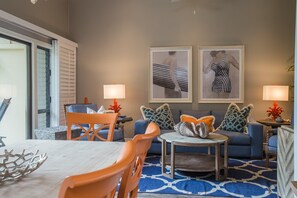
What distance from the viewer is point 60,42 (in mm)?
5273

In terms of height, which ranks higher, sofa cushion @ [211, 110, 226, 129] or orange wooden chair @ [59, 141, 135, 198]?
orange wooden chair @ [59, 141, 135, 198]

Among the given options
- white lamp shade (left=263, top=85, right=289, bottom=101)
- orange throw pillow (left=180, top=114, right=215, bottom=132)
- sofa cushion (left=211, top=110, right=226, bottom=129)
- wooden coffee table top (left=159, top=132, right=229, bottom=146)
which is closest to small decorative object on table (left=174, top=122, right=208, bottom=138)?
wooden coffee table top (left=159, top=132, right=229, bottom=146)

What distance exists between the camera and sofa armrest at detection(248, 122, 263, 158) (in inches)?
176

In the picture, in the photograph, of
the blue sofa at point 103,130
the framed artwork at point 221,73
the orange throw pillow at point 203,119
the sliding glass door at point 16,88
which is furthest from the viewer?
the framed artwork at point 221,73

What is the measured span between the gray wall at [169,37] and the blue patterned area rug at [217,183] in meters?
1.90

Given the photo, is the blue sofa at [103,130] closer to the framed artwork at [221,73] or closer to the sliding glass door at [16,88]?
the sliding glass door at [16,88]

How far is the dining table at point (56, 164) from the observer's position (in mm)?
959

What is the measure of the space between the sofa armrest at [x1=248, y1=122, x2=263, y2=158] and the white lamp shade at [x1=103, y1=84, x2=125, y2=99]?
2.43 m

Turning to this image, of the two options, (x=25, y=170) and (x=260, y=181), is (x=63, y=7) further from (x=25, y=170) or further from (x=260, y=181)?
(x=25, y=170)

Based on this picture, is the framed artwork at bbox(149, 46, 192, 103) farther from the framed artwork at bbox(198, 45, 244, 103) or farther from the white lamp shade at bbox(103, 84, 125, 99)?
the white lamp shade at bbox(103, 84, 125, 99)

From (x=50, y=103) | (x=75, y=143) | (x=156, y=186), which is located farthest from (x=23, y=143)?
(x=50, y=103)

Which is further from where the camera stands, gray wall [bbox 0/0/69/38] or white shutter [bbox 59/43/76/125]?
white shutter [bbox 59/43/76/125]

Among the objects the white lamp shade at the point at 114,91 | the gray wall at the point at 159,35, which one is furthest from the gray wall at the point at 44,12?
the white lamp shade at the point at 114,91

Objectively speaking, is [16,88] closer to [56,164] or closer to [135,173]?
[56,164]
